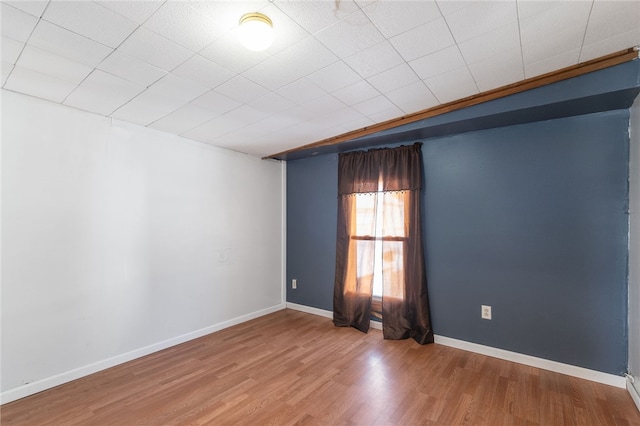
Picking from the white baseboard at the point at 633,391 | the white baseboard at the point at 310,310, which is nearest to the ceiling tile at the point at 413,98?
the white baseboard at the point at 633,391

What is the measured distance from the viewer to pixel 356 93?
7.57ft

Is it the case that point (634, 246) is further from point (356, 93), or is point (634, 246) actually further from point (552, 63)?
point (356, 93)

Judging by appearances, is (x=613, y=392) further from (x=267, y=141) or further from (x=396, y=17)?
(x=267, y=141)

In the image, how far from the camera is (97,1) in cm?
133

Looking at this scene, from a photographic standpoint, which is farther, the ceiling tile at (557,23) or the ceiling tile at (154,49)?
the ceiling tile at (154,49)

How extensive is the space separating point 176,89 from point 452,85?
2141 millimetres

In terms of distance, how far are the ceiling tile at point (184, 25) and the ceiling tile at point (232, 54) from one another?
4cm

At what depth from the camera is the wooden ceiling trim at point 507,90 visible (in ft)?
6.34

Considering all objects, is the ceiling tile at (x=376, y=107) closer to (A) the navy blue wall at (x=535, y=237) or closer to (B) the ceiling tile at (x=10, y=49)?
(A) the navy blue wall at (x=535, y=237)

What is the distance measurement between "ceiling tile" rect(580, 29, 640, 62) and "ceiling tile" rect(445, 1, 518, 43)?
28.0 inches

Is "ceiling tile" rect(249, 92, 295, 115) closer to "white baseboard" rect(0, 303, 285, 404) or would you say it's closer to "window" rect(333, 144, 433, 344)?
"window" rect(333, 144, 433, 344)

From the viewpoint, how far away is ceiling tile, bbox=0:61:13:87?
72.4 inches

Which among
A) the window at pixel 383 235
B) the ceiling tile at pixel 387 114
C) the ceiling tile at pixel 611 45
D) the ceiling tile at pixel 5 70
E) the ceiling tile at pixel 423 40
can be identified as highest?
the ceiling tile at pixel 611 45

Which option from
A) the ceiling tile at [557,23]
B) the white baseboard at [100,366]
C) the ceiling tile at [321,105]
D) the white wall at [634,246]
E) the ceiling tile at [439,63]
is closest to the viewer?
the ceiling tile at [557,23]
